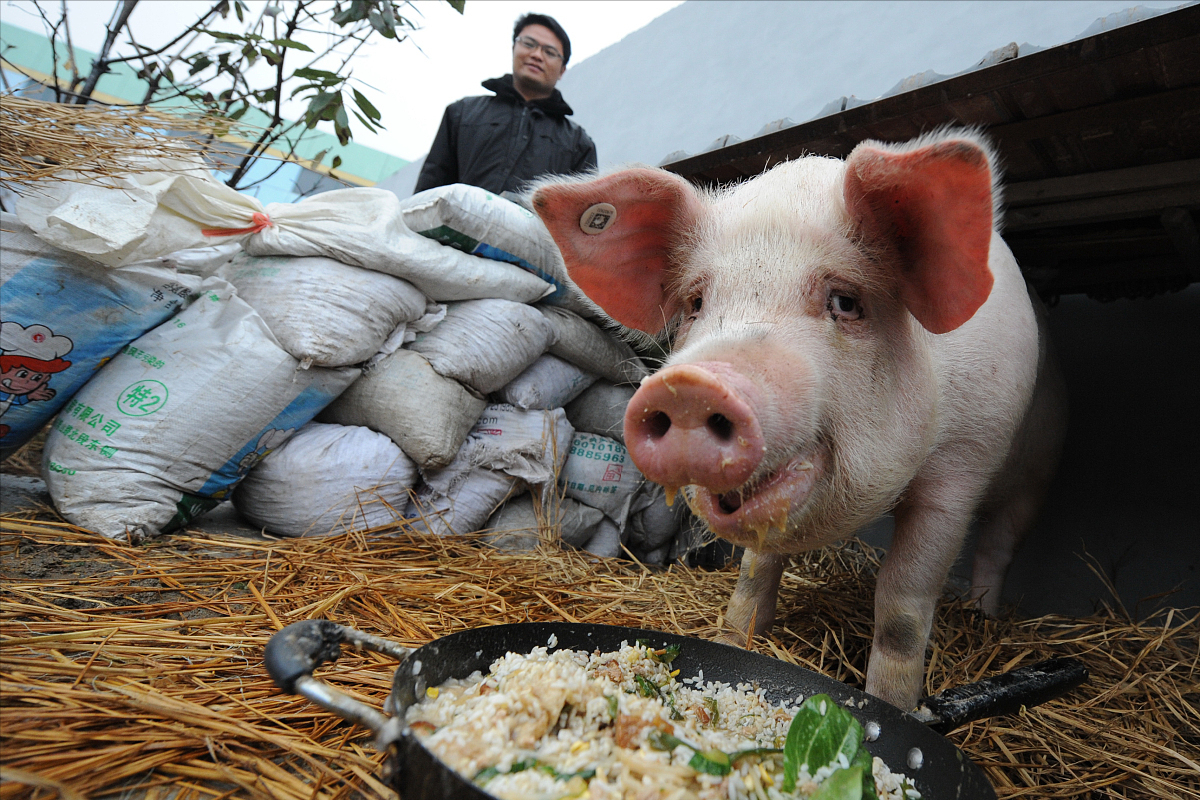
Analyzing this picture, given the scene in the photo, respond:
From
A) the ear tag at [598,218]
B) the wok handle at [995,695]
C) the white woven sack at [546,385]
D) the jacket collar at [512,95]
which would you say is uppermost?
the jacket collar at [512,95]

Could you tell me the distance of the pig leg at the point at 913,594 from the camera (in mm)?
1525

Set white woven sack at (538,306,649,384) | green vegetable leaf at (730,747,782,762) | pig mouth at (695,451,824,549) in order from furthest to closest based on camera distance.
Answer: white woven sack at (538,306,649,384)
pig mouth at (695,451,824,549)
green vegetable leaf at (730,747,782,762)

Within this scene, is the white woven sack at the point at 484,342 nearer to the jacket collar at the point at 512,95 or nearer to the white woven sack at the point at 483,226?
the white woven sack at the point at 483,226

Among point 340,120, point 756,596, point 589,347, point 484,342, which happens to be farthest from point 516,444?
point 340,120

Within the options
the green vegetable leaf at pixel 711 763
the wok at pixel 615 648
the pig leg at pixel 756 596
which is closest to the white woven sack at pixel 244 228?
the wok at pixel 615 648

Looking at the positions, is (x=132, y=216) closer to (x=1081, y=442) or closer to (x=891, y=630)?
(x=891, y=630)

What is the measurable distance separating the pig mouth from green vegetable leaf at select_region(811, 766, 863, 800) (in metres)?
0.42

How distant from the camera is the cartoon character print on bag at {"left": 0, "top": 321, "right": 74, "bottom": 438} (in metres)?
1.66

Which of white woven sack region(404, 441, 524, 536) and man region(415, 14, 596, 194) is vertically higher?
man region(415, 14, 596, 194)

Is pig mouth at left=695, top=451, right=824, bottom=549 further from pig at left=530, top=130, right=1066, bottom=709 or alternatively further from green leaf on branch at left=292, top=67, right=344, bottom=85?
green leaf on branch at left=292, top=67, right=344, bottom=85

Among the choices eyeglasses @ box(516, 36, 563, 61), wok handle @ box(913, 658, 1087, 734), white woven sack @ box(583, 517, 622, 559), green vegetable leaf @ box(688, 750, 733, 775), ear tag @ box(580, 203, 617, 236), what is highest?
eyeglasses @ box(516, 36, 563, 61)

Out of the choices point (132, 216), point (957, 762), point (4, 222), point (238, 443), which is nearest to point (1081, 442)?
point (957, 762)

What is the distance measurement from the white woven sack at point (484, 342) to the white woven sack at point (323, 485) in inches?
15.4

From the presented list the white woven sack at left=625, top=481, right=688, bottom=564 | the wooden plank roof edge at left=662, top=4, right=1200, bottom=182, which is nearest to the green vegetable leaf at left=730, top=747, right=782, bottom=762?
the wooden plank roof edge at left=662, top=4, right=1200, bottom=182
